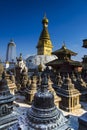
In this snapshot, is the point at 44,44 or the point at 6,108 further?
the point at 44,44

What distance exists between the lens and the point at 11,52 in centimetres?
4359

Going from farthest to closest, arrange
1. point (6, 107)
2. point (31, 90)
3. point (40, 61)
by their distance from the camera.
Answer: point (40, 61)
point (31, 90)
point (6, 107)

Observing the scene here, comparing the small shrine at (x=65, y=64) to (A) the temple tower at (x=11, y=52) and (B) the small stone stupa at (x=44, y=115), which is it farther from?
(A) the temple tower at (x=11, y=52)

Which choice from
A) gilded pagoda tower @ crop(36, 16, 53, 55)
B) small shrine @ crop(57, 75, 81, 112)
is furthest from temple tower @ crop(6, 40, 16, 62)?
small shrine @ crop(57, 75, 81, 112)

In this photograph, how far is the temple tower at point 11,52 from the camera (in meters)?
43.0

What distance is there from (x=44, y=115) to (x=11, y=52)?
41346 mm

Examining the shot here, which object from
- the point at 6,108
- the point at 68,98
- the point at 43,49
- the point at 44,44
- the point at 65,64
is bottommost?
the point at 68,98

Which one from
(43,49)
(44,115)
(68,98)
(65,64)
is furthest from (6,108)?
(43,49)

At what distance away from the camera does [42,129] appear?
3.69 meters

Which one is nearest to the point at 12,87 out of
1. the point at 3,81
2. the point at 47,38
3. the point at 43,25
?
the point at 3,81

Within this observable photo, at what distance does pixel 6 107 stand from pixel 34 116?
2.09m

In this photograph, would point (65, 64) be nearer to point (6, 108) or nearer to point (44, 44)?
point (6, 108)

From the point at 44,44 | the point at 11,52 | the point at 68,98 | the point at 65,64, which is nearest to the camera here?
the point at 68,98

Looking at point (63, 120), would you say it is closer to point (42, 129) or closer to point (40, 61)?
point (42, 129)
